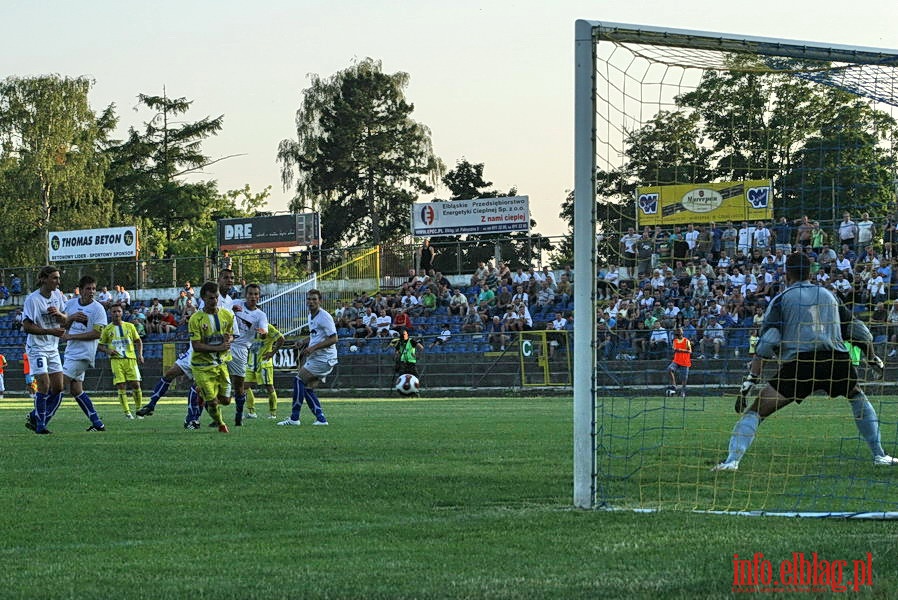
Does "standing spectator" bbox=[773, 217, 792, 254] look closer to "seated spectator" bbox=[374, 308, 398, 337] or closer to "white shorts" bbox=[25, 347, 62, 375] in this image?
"white shorts" bbox=[25, 347, 62, 375]

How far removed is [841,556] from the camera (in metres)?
6.37

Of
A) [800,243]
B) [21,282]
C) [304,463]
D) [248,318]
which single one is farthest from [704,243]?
[21,282]

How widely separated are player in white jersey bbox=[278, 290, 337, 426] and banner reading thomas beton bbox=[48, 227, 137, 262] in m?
42.1

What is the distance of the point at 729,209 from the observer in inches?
615

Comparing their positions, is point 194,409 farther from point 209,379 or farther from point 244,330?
point 244,330

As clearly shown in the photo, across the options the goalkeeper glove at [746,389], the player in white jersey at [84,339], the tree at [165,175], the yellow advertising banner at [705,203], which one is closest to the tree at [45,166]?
the tree at [165,175]

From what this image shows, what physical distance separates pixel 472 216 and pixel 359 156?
26745 mm

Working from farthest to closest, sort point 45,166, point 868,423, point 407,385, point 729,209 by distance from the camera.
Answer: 1. point 45,166
2. point 407,385
3. point 729,209
4. point 868,423

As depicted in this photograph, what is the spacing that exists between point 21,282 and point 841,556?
56774mm

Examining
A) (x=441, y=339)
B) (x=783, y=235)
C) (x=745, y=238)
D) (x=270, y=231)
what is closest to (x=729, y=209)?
(x=745, y=238)

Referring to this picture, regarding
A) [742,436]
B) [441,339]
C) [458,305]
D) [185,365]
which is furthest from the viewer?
[458,305]

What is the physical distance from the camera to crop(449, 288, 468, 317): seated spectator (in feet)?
129

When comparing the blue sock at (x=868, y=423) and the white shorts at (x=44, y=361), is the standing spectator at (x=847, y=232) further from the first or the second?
the white shorts at (x=44, y=361)

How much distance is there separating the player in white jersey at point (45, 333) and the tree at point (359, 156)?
60126mm
